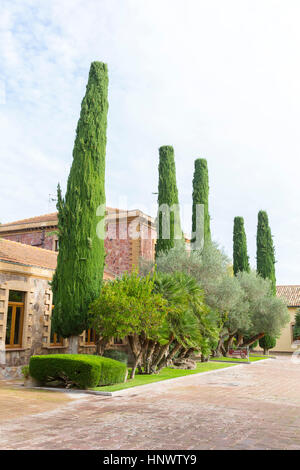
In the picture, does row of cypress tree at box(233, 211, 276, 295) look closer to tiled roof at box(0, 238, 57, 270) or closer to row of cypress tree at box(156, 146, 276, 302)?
row of cypress tree at box(156, 146, 276, 302)

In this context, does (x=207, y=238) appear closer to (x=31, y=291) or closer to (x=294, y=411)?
(x=31, y=291)

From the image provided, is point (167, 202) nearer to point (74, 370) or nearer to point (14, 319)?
point (14, 319)

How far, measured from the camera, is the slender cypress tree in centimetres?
3641

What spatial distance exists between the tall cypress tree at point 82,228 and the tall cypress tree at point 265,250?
80.3 ft

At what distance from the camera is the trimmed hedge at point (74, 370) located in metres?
12.1

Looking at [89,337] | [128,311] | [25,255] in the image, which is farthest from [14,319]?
[89,337]

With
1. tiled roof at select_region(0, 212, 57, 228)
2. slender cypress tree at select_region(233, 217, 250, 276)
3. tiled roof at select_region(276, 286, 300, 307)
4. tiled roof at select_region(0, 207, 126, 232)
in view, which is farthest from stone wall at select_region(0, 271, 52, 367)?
tiled roof at select_region(276, 286, 300, 307)

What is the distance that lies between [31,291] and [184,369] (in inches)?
327

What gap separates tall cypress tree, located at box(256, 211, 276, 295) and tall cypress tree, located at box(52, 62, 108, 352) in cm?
2447

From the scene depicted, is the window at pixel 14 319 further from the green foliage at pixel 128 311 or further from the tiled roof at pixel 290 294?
the tiled roof at pixel 290 294

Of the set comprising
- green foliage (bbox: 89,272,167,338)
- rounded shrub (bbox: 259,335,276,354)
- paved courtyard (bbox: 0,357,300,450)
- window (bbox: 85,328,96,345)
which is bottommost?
paved courtyard (bbox: 0,357,300,450)

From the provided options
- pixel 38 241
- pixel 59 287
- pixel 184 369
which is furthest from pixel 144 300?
pixel 38 241

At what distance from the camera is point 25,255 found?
18844 mm

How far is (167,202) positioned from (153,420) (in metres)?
18.9
